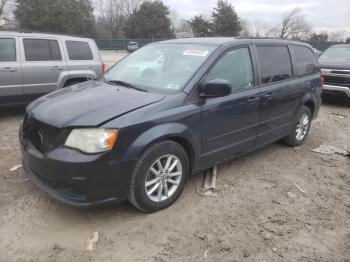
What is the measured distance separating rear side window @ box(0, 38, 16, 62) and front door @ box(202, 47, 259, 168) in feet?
15.2

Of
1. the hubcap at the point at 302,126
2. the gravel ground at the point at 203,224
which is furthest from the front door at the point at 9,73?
the hubcap at the point at 302,126

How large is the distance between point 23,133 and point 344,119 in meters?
7.48

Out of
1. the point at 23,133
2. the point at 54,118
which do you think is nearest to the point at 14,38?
the point at 23,133

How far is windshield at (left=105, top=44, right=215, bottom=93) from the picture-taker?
396 cm

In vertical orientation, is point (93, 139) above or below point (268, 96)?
below

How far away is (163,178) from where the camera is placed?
3.66 meters

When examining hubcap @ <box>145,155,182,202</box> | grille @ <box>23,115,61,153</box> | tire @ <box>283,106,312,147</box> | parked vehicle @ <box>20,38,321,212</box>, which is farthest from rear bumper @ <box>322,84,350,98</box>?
grille @ <box>23,115,61,153</box>

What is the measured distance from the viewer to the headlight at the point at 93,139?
3135 millimetres

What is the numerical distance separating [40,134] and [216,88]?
186cm

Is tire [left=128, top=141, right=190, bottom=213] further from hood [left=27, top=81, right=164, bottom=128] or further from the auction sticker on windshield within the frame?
the auction sticker on windshield

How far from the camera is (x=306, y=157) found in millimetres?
5629

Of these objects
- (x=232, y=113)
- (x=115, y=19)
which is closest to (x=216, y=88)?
(x=232, y=113)

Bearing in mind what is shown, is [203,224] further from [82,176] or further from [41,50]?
[41,50]

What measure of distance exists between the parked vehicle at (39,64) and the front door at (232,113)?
4257 millimetres
